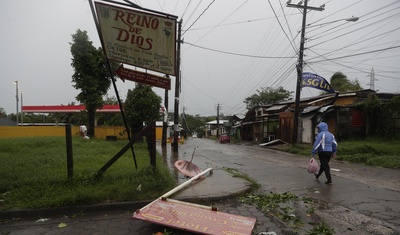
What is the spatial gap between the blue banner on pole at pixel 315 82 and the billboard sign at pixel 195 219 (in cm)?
1658

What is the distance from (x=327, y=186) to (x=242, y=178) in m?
2.12

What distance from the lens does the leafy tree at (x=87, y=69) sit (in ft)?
67.1

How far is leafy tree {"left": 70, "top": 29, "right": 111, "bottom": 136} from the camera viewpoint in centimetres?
2044

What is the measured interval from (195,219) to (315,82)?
1714 centimetres

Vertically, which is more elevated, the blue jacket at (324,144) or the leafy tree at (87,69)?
the leafy tree at (87,69)

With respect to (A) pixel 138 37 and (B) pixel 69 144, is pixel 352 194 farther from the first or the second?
(B) pixel 69 144

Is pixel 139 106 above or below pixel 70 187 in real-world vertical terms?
A: above

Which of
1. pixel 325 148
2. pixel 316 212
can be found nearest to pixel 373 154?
pixel 325 148

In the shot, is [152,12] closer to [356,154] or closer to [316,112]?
[356,154]

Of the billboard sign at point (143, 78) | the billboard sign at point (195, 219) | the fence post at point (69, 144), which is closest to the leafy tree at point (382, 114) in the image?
the billboard sign at point (143, 78)

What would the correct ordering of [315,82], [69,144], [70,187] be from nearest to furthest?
1. [70,187]
2. [69,144]
3. [315,82]

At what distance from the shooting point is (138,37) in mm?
6023

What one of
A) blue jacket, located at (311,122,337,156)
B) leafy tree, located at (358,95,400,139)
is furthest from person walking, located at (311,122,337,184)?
leafy tree, located at (358,95,400,139)

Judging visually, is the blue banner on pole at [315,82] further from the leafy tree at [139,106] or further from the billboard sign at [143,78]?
the billboard sign at [143,78]
